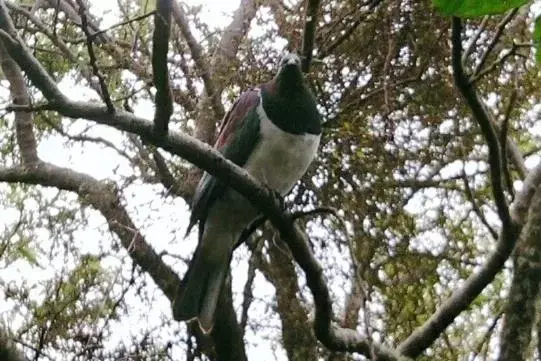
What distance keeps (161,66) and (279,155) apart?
105cm

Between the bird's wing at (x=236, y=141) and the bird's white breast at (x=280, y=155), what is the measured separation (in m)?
0.02

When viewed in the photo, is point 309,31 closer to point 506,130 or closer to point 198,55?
point 506,130

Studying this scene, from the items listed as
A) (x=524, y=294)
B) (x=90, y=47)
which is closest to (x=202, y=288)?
(x=524, y=294)

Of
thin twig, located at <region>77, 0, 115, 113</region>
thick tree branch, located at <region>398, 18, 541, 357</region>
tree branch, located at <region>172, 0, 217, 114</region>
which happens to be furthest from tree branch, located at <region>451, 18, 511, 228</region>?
tree branch, located at <region>172, 0, 217, 114</region>

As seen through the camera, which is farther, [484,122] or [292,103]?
[292,103]

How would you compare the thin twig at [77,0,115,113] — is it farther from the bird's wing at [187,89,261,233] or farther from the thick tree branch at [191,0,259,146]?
the thick tree branch at [191,0,259,146]

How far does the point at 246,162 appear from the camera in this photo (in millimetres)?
2604

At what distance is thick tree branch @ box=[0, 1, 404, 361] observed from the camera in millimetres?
1590

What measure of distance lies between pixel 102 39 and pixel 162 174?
1.60ft

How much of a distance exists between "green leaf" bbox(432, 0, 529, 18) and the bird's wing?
71.9 inches

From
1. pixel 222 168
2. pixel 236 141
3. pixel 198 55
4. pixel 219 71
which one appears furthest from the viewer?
pixel 198 55

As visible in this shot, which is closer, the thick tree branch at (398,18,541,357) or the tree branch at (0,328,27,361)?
the tree branch at (0,328,27,361)

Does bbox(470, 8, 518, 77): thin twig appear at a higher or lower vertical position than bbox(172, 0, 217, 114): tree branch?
lower

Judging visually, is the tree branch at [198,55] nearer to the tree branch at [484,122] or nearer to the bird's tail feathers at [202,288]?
the bird's tail feathers at [202,288]
